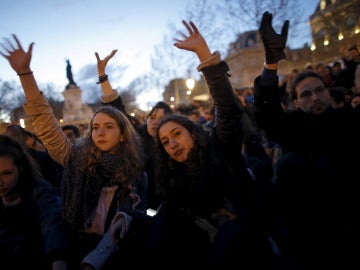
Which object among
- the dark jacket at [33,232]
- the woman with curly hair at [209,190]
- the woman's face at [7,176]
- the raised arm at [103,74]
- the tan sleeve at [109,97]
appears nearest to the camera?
the woman with curly hair at [209,190]

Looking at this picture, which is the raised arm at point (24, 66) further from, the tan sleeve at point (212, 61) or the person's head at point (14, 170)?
the tan sleeve at point (212, 61)

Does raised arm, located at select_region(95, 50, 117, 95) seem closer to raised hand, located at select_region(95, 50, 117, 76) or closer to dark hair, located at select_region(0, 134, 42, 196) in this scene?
raised hand, located at select_region(95, 50, 117, 76)

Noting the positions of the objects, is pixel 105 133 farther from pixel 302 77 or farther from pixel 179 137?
pixel 302 77

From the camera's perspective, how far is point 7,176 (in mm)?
2193

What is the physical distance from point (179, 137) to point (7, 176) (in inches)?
51.8

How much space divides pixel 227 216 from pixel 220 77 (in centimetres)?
99

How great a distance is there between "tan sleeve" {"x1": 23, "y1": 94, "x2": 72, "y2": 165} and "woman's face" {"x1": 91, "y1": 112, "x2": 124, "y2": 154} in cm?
30

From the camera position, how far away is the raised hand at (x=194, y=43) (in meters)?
2.34

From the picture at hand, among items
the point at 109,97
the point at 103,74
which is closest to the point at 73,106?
the point at 103,74

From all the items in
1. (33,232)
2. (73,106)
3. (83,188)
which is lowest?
(33,232)

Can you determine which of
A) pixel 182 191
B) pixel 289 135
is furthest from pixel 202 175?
pixel 289 135

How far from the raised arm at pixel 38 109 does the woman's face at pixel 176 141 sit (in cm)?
89

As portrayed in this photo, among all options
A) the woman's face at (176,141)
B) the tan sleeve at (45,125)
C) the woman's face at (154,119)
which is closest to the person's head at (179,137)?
the woman's face at (176,141)

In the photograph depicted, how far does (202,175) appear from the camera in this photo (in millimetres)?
2107
